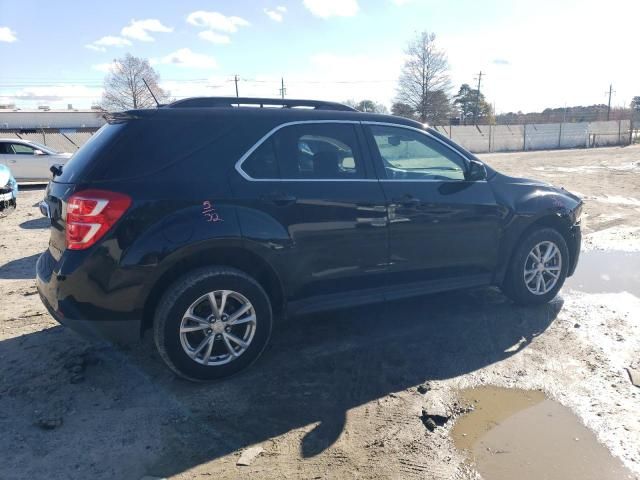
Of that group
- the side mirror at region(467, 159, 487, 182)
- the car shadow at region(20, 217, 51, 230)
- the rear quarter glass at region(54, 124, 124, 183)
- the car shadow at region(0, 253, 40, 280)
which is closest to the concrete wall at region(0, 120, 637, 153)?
the car shadow at region(20, 217, 51, 230)

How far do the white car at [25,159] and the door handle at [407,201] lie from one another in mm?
14519

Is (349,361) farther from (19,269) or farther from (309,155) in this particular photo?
(19,269)

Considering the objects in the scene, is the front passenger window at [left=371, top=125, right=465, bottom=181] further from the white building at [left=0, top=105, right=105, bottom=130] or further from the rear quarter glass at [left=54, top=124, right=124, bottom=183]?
the white building at [left=0, top=105, right=105, bottom=130]

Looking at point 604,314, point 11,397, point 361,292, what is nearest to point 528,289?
point 604,314

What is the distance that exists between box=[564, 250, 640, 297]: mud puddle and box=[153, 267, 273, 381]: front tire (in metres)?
3.98

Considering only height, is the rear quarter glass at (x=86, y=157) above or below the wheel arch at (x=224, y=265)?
above

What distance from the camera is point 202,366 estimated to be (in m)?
3.50

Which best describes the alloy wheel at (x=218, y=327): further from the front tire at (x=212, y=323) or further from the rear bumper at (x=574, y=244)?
the rear bumper at (x=574, y=244)

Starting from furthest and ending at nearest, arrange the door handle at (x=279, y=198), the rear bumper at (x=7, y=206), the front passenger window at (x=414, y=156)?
the rear bumper at (x=7, y=206), the front passenger window at (x=414, y=156), the door handle at (x=279, y=198)

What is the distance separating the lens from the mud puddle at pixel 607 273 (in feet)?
18.5

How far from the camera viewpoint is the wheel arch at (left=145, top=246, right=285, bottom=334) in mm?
3404

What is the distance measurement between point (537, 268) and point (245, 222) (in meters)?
3.07

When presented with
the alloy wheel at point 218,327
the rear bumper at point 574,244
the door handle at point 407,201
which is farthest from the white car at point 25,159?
the rear bumper at point 574,244

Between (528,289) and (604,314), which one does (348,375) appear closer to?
(528,289)
